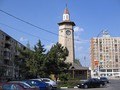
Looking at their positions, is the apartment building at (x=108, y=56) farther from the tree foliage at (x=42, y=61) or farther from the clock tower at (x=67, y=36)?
the tree foliage at (x=42, y=61)

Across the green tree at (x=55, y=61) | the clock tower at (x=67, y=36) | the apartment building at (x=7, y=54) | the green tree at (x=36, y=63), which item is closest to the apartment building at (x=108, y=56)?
the clock tower at (x=67, y=36)

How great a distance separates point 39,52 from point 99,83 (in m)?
14.8

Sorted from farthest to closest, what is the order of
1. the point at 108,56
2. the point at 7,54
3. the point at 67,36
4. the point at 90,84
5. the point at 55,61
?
the point at 108,56, the point at 67,36, the point at 7,54, the point at 55,61, the point at 90,84

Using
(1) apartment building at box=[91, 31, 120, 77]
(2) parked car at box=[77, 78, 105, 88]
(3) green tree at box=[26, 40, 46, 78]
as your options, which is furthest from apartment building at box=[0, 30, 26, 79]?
(2) parked car at box=[77, 78, 105, 88]

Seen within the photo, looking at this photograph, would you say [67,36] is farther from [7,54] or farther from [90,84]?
[90,84]

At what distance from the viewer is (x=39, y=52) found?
57844 millimetres

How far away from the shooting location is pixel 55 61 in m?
58.4

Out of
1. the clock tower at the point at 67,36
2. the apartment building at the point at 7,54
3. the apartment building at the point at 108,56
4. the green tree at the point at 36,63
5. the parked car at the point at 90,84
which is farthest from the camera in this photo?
the apartment building at the point at 108,56

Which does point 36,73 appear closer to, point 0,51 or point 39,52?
point 39,52

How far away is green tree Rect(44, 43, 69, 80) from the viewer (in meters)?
57.2

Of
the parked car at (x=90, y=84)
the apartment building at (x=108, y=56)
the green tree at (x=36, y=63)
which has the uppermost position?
the apartment building at (x=108, y=56)

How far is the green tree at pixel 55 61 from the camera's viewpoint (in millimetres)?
57250

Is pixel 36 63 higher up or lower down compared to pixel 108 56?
lower down

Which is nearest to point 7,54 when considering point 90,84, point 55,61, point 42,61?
→ point 55,61
